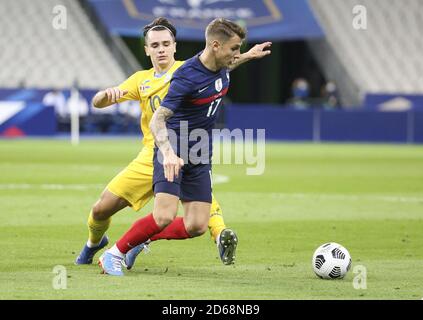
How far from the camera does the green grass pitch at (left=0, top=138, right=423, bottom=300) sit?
24.5 ft

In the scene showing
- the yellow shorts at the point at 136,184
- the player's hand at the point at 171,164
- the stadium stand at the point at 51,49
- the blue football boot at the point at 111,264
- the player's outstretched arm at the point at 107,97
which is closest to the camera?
the player's hand at the point at 171,164

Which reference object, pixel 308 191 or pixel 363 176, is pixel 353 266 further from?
pixel 363 176

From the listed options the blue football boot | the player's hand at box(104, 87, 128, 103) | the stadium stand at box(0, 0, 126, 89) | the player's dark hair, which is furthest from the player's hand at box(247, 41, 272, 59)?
the stadium stand at box(0, 0, 126, 89)

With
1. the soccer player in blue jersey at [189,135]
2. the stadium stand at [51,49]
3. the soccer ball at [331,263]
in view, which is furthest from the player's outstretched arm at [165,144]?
the stadium stand at [51,49]

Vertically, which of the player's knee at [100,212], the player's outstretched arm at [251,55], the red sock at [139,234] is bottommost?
the red sock at [139,234]

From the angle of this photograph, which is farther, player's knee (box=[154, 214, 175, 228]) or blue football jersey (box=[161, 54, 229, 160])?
player's knee (box=[154, 214, 175, 228])

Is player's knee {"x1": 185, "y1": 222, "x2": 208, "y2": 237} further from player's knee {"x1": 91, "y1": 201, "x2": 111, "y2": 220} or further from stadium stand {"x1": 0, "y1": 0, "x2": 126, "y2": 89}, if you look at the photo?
stadium stand {"x1": 0, "y1": 0, "x2": 126, "y2": 89}

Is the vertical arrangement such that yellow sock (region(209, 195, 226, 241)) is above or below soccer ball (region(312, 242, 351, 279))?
above

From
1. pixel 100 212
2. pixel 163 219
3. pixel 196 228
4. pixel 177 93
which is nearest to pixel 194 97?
pixel 177 93

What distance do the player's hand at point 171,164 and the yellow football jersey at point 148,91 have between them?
113 centimetres

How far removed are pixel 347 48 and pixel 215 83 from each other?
119 feet

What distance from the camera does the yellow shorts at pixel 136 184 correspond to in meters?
8.41

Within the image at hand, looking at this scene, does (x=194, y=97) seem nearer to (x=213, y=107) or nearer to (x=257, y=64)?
(x=213, y=107)

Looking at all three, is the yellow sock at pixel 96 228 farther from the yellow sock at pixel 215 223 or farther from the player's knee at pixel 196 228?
the yellow sock at pixel 215 223
